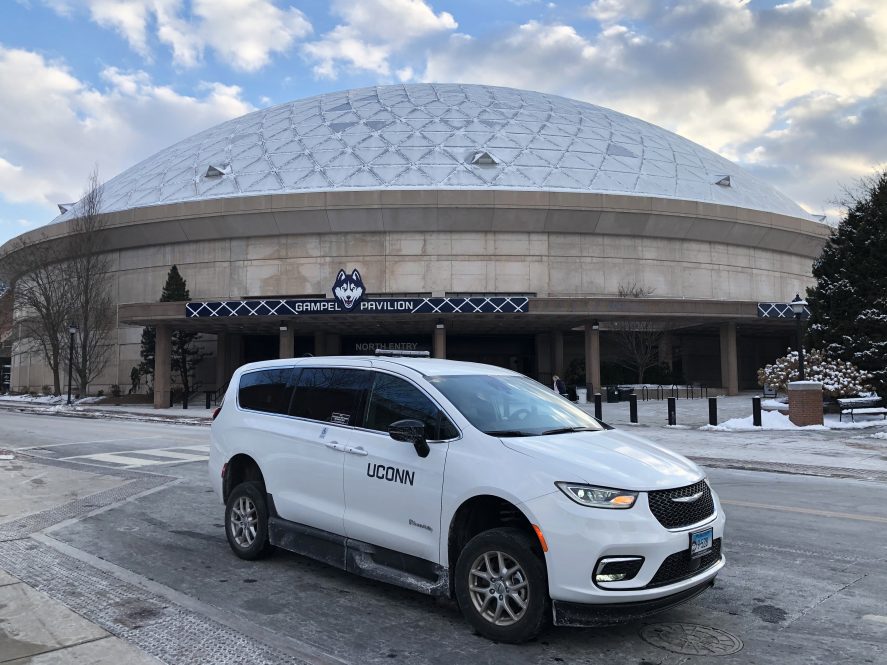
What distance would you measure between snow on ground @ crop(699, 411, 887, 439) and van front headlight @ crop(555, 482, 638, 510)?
1748cm

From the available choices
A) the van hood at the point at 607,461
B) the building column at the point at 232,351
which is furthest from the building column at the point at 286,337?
the van hood at the point at 607,461

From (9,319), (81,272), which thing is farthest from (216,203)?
(9,319)

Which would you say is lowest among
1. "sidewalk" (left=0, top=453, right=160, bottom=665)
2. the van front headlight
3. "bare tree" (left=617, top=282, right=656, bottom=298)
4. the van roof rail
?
"sidewalk" (left=0, top=453, right=160, bottom=665)

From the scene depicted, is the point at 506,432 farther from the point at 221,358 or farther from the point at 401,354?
the point at 221,358

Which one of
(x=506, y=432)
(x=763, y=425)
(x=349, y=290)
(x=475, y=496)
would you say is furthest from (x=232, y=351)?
(x=475, y=496)

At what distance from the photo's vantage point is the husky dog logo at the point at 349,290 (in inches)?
1252

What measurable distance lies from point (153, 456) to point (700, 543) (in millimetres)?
12215

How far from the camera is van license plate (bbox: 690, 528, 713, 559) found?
171 inches

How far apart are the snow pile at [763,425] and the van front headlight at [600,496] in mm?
17476

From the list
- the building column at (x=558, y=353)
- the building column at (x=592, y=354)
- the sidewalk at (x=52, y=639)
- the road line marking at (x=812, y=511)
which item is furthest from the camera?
the building column at (x=558, y=353)

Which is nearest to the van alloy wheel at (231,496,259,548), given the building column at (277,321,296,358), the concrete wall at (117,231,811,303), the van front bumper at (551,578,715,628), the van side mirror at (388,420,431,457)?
the van side mirror at (388,420,431,457)

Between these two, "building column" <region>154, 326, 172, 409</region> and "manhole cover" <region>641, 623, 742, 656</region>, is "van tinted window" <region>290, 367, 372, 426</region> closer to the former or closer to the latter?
"manhole cover" <region>641, 623, 742, 656</region>

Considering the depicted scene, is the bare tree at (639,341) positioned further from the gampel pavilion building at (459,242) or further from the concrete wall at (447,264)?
the concrete wall at (447,264)

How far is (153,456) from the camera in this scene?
13953 millimetres
